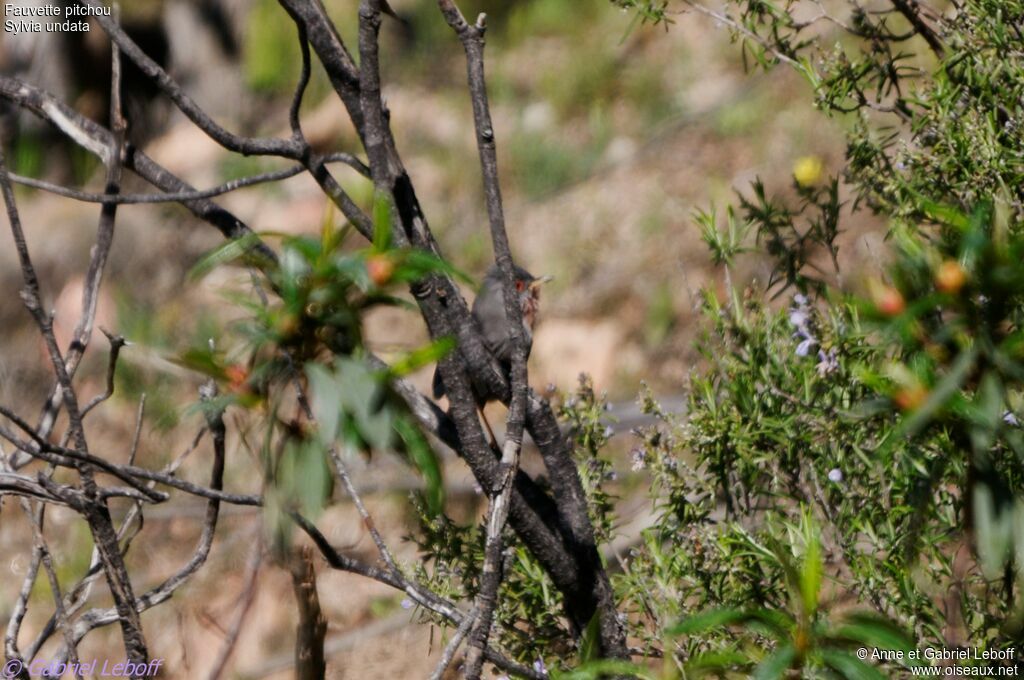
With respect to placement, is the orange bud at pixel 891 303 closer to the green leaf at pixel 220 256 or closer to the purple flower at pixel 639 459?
the green leaf at pixel 220 256

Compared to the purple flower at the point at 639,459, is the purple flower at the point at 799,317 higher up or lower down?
higher up

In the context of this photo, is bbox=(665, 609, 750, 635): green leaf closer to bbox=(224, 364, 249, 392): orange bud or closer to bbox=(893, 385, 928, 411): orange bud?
bbox=(893, 385, 928, 411): orange bud

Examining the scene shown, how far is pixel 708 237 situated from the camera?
265cm

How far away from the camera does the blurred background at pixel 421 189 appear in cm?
540

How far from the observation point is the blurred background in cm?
540

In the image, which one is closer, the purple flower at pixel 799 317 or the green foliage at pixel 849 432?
the green foliage at pixel 849 432

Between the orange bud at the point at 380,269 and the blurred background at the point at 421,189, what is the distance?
3129mm

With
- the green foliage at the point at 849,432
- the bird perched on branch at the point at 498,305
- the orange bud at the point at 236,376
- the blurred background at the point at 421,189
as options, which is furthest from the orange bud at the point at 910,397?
the bird perched on branch at the point at 498,305

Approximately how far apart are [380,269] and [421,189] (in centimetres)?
619

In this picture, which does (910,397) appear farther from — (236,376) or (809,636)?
(236,376)

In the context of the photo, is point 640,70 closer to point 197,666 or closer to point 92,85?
point 92,85

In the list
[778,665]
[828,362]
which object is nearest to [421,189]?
[828,362]

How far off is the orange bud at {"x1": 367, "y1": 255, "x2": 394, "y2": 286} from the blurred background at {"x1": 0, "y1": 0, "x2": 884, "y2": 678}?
3129mm

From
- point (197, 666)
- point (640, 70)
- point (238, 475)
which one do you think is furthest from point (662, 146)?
point (197, 666)
